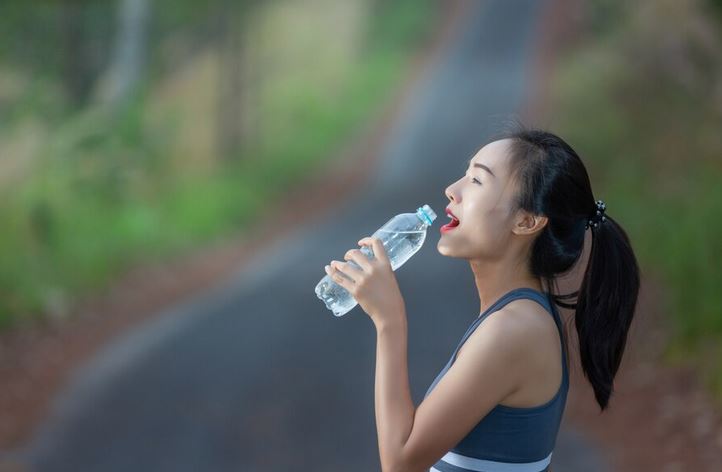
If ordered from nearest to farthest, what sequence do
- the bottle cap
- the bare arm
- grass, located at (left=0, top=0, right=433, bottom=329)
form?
the bare arm, the bottle cap, grass, located at (left=0, top=0, right=433, bottom=329)

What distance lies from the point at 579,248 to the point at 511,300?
0.27 metres

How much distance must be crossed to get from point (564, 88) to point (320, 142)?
14.7 ft

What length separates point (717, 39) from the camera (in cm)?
1013

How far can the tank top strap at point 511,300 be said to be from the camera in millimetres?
2162

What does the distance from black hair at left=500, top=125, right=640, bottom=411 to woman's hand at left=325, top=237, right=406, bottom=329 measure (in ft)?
1.06

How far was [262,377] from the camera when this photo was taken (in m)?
7.92

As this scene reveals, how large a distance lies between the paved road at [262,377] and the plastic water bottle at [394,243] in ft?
4.46

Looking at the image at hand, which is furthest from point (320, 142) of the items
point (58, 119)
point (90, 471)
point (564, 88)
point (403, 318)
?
point (403, 318)

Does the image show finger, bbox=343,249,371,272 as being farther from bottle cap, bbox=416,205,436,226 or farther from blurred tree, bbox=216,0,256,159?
blurred tree, bbox=216,0,256,159

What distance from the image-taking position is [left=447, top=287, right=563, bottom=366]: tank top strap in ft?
7.09

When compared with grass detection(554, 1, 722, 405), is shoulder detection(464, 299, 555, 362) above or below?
below

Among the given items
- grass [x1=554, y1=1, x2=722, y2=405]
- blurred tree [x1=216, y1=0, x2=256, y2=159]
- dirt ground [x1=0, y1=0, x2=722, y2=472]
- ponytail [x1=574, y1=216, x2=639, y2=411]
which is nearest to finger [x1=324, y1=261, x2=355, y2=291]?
ponytail [x1=574, y1=216, x2=639, y2=411]

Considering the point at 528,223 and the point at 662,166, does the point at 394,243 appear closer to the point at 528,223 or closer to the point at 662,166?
the point at 528,223

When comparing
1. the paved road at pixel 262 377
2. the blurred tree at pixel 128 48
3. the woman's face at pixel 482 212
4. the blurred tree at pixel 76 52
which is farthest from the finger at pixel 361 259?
the blurred tree at pixel 128 48
